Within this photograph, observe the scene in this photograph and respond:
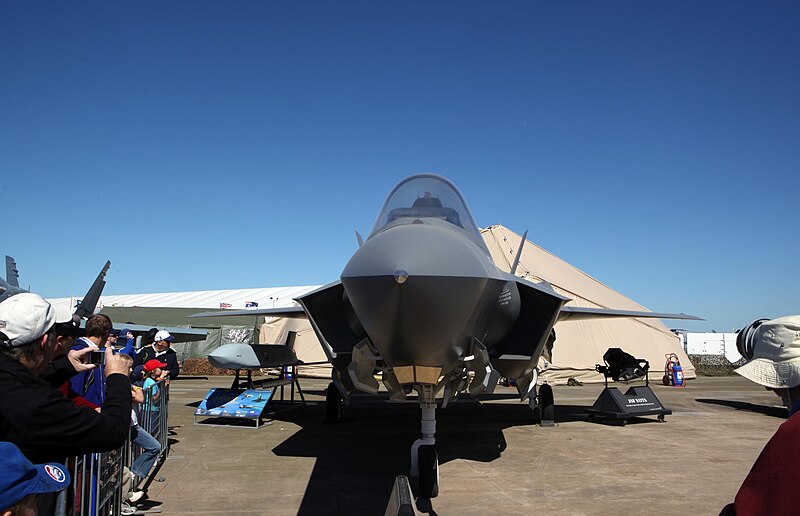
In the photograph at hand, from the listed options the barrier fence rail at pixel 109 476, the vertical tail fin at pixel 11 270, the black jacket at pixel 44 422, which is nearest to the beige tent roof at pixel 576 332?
the vertical tail fin at pixel 11 270

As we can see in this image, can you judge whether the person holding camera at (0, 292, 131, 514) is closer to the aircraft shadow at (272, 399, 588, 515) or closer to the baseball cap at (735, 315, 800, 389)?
the baseball cap at (735, 315, 800, 389)

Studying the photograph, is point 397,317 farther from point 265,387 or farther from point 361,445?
point 265,387

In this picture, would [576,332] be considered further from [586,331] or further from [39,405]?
[39,405]

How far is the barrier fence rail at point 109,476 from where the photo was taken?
3166mm

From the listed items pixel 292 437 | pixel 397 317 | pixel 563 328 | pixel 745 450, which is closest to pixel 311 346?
pixel 563 328

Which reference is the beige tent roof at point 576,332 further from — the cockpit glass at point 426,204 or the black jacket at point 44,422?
the black jacket at point 44,422

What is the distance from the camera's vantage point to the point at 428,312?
4.14 m

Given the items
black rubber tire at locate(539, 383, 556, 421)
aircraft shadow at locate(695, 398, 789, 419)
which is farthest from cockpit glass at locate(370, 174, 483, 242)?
aircraft shadow at locate(695, 398, 789, 419)

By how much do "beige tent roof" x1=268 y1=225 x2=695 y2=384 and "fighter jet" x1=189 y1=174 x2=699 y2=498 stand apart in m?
14.6

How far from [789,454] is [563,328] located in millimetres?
22182

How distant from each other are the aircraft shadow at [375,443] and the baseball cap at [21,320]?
356cm

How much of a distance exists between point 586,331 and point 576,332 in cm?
43

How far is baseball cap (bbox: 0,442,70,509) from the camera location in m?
1.67

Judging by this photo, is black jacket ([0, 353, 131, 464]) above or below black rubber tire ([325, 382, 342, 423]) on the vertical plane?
above
